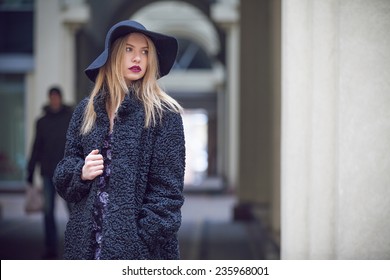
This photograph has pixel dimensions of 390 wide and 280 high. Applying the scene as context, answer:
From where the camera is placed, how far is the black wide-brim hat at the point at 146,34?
296 cm

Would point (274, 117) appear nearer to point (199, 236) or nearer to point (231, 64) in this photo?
point (199, 236)

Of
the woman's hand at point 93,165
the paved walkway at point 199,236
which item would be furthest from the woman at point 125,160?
the paved walkway at point 199,236

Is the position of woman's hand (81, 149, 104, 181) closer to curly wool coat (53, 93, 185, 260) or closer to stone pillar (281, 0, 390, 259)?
curly wool coat (53, 93, 185, 260)

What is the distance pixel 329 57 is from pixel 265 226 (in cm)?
512

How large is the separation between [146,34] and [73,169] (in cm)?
62

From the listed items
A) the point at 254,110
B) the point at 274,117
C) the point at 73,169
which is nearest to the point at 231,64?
the point at 254,110

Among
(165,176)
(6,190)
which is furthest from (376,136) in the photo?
(6,190)

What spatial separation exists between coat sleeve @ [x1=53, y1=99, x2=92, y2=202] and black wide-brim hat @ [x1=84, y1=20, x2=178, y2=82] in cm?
18

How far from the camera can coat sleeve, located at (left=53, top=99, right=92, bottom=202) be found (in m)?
2.96

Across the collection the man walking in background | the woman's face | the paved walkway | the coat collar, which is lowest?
the paved walkway

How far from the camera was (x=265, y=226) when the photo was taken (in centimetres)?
954

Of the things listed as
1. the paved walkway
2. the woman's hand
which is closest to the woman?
the woman's hand

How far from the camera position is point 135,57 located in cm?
299

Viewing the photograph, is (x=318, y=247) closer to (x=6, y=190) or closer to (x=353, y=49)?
(x=353, y=49)
